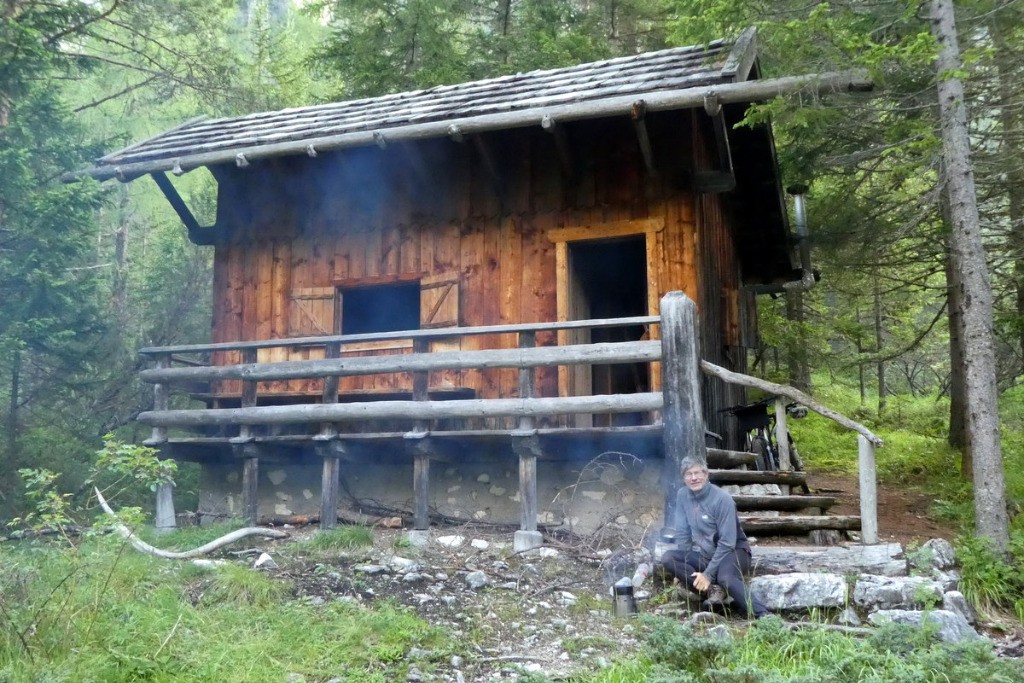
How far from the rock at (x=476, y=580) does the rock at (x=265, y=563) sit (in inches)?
66.3

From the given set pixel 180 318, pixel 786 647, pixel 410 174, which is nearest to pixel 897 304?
pixel 410 174

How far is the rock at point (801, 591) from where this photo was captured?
553cm

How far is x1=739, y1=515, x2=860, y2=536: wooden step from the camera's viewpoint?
687 cm

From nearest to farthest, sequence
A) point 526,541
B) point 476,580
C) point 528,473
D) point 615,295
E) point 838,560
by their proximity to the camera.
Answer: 1. point 838,560
2. point 476,580
3. point 526,541
4. point 528,473
5. point 615,295

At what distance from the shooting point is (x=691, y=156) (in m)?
9.02

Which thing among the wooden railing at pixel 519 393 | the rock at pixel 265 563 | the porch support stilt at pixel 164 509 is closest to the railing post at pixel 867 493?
the wooden railing at pixel 519 393

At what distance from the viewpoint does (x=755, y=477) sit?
787 centimetres

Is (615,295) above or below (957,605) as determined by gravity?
above

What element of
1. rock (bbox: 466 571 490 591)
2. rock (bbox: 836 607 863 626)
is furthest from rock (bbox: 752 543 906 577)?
rock (bbox: 466 571 490 591)

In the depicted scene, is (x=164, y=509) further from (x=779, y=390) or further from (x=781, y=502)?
(x=779, y=390)

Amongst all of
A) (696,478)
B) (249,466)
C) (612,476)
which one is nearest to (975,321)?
(696,478)

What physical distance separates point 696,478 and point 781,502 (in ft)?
5.85

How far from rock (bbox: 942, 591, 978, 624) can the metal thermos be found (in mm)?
2017

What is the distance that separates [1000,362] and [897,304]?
6642 millimetres
